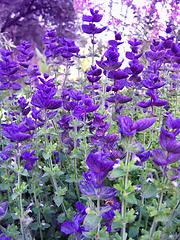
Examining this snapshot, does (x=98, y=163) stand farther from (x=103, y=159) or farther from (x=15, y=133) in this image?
(x=15, y=133)

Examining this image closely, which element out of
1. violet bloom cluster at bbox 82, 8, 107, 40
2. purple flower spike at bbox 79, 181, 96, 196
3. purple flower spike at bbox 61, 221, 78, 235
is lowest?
purple flower spike at bbox 61, 221, 78, 235

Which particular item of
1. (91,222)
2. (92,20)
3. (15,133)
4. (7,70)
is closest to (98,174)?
(91,222)

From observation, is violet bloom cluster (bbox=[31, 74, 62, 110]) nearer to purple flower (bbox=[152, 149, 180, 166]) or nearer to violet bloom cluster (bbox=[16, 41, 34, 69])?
purple flower (bbox=[152, 149, 180, 166])

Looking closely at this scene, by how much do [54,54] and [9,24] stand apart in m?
14.1

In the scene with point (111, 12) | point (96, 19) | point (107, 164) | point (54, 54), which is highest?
point (111, 12)

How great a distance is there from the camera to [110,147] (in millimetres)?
1088

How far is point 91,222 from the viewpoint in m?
0.79

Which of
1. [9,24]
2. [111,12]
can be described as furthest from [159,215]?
[9,24]

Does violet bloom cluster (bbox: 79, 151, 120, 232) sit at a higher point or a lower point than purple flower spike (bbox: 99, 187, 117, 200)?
higher

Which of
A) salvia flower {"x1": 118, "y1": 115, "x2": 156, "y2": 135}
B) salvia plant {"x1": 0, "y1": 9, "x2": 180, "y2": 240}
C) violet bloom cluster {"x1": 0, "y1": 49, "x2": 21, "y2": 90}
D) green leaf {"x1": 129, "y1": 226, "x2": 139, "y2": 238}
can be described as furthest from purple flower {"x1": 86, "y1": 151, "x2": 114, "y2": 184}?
violet bloom cluster {"x1": 0, "y1": 49, "x2": 21, "y2": 90}

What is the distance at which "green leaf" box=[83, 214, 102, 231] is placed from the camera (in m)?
0.78

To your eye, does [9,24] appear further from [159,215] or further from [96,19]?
[159,215]

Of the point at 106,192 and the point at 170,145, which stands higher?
the point at 170,145

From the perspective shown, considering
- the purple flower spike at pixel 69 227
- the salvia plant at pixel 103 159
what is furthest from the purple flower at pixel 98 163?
the purple flower spike at pixel 69 227
